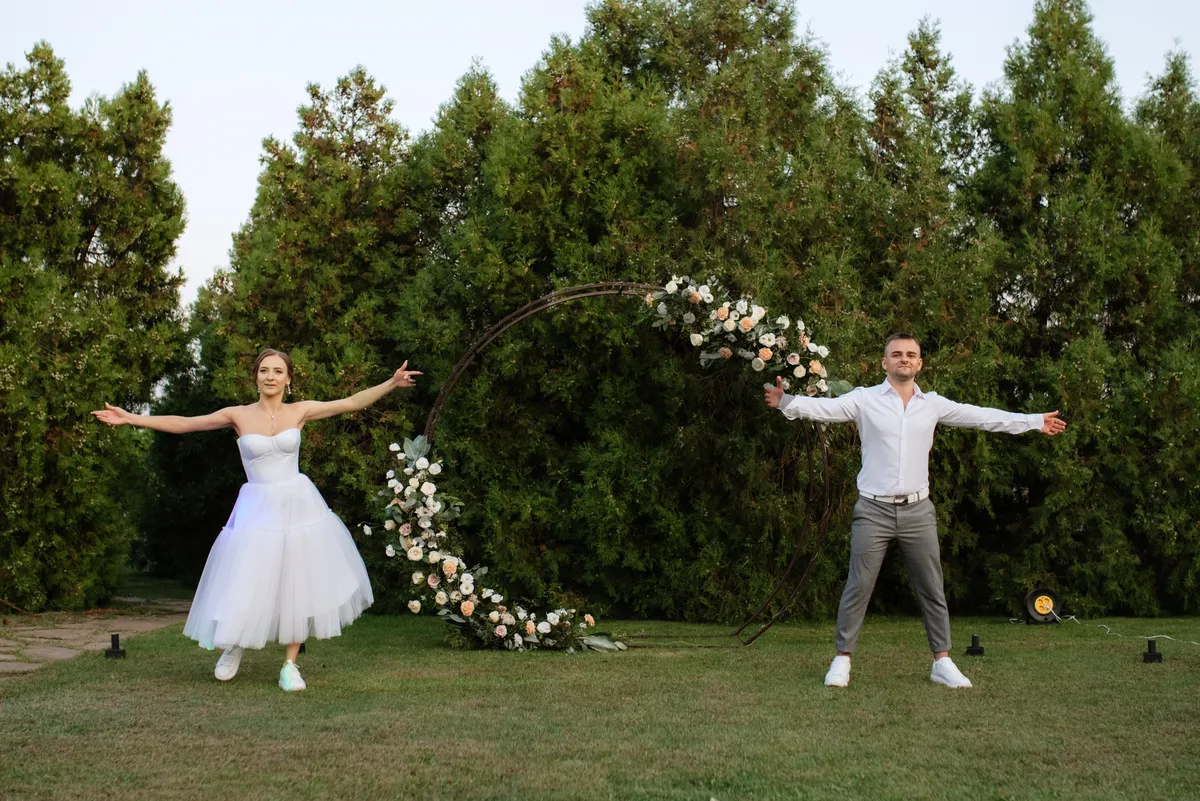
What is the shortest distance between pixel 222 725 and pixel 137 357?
6.20 m

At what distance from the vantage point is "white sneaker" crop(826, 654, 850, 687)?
5.77 metres

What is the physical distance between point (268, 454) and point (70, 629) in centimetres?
353

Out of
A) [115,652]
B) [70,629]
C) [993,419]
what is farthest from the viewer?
[70,629]

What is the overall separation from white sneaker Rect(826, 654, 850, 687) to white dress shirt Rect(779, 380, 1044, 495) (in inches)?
34.8

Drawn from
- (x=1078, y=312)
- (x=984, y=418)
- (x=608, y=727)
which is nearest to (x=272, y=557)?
(x=608, y=727)

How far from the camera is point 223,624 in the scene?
19.1 feet

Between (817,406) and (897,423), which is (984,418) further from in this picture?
(817,406)

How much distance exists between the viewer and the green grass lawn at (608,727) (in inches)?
148

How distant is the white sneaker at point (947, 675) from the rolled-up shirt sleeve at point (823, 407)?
4.40ft

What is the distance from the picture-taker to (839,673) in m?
5.81

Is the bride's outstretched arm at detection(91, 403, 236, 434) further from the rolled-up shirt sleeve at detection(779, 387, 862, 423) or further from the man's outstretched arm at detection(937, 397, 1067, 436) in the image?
the man's outstretched arm at detection(937, 397, 1067, 436)

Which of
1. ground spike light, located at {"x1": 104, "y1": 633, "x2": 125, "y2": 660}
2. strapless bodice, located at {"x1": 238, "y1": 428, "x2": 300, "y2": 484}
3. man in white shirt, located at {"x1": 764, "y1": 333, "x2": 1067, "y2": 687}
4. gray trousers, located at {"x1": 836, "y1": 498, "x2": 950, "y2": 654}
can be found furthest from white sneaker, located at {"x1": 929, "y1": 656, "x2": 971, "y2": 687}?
ground spike light, located at {"x1": 104, "y1": 633, "x2": 125, "y2": 660}

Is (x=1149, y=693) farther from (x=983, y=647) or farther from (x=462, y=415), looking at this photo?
(x=462, y=415)

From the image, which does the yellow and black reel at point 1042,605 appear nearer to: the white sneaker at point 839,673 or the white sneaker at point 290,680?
the white sneaker at point 839,673
